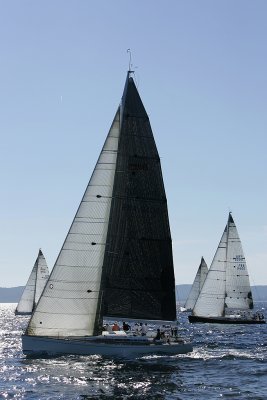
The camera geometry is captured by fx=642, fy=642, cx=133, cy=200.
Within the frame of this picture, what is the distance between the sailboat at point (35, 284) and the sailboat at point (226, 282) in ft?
100

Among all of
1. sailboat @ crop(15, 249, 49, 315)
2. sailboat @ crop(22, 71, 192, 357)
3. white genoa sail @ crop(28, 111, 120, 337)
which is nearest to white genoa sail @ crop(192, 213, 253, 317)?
sailboat @ crop(15, 249, 49, 315)

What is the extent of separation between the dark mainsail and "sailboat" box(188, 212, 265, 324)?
4344cm

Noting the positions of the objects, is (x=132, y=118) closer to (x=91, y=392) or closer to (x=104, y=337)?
(x=104, y=337)

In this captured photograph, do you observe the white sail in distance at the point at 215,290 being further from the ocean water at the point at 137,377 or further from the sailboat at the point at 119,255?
the sailboat at the point at 119,255

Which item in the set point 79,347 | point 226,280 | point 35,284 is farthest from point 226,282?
point 79,347

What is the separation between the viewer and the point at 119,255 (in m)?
42.5

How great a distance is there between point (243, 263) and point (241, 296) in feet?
14.9

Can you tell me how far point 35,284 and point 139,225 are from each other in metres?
69.3

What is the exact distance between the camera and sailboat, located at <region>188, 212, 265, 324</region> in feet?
281

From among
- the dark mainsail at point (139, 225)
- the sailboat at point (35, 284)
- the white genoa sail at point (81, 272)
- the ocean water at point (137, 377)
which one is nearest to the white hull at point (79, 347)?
the ocean water at point (137, 377)

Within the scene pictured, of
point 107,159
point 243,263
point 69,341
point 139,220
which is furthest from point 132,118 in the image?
point 243,263

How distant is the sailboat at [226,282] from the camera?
85750 millimetres

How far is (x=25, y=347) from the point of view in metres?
40.2

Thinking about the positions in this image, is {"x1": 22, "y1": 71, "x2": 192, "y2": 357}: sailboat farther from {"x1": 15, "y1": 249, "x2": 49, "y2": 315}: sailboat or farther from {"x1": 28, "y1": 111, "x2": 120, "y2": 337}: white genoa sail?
{"x1": 15, "y1": 249, "x2": 49, "y2": 315}: sailboat
